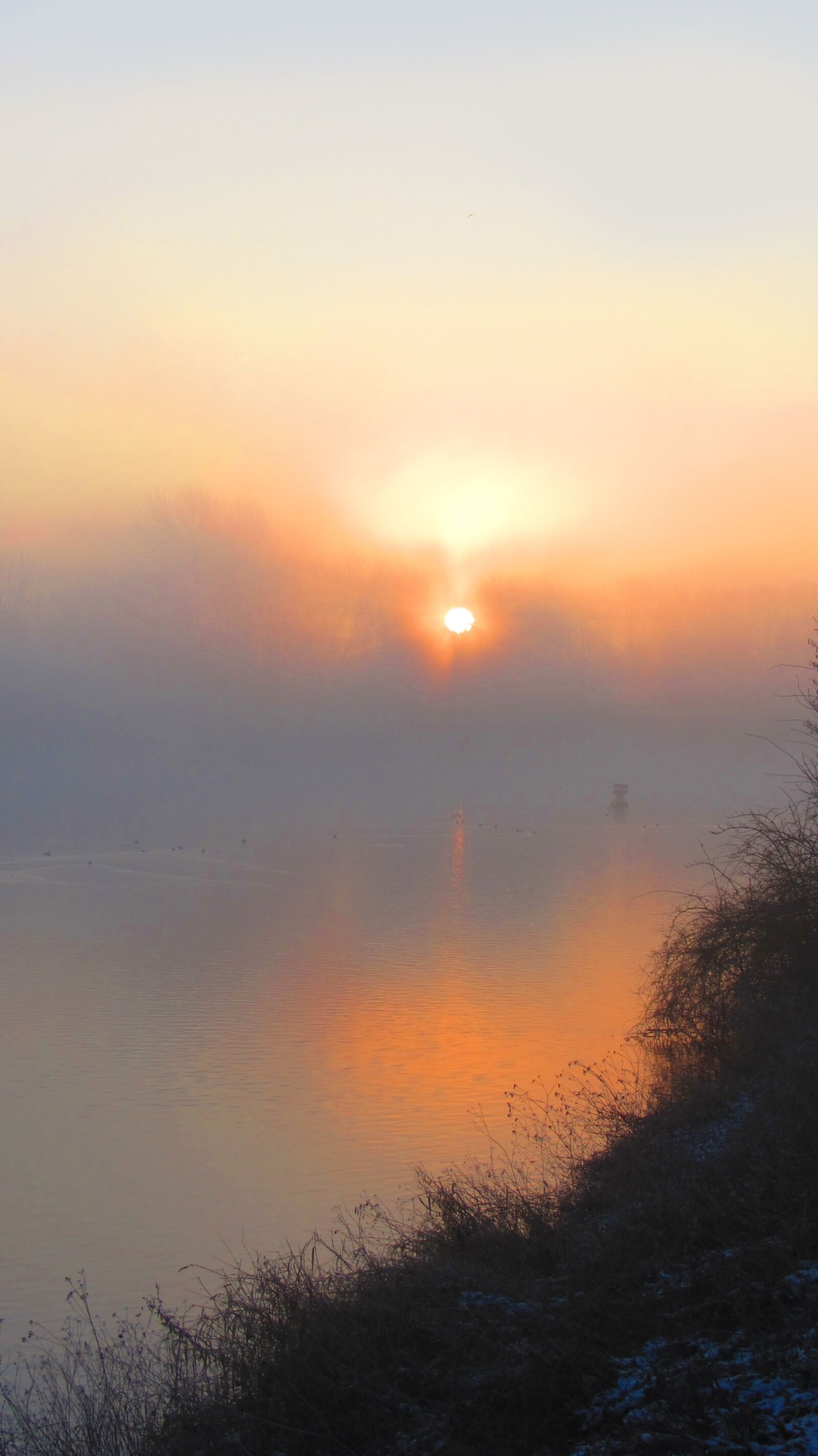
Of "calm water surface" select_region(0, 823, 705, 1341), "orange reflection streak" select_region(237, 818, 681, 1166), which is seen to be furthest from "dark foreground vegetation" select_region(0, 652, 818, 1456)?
"orange reflection streak" select_region(237, 818, 681, 1166)

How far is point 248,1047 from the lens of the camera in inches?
1181

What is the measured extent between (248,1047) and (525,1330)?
71.9 feet

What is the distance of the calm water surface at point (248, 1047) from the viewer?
17.9 meters

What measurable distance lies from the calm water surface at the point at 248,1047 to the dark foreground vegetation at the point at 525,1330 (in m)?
2.49

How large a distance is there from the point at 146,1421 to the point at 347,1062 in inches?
752

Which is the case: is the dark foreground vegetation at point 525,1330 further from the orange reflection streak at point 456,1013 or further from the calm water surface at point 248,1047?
the orange reflection streak at point 456,1013

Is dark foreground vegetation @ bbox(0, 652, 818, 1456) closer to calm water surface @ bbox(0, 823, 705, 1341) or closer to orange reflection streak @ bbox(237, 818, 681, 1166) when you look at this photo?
calm water surface @ bbox(0, 823, 705, 1341)

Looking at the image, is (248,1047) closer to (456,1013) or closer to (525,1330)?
(456,1013)

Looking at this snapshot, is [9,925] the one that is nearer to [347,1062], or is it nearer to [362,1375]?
[347,1062]

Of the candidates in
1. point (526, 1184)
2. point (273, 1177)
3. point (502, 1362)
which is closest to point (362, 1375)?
point (502, 1362)

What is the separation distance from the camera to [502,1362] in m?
8.44

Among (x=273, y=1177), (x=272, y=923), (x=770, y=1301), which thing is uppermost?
(x=272, y=923)

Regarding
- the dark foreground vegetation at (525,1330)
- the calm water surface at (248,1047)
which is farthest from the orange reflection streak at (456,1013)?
the dark foreground vegetation at (525,1330)

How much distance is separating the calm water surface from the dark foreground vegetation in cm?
249
